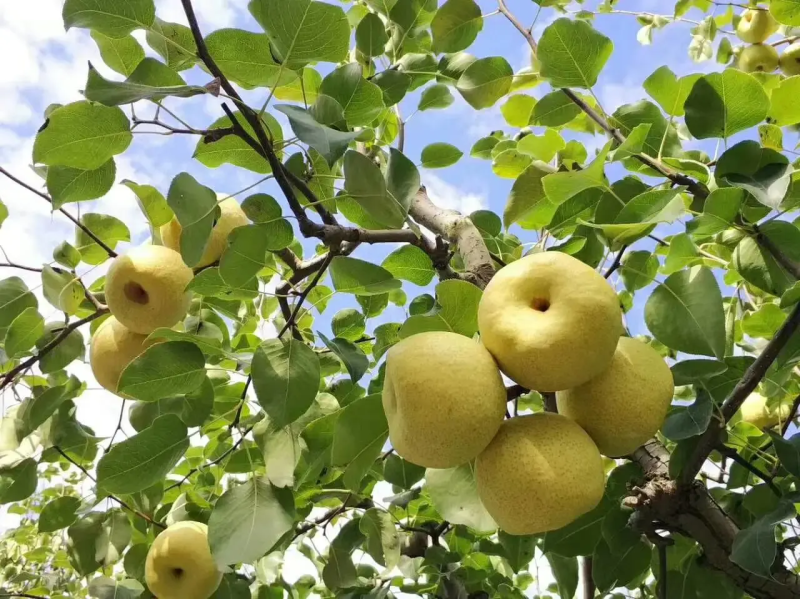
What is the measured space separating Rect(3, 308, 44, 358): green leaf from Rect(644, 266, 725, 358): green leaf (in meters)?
1.14

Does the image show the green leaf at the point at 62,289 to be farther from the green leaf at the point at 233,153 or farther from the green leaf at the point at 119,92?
the green leaf at the point at 119,92

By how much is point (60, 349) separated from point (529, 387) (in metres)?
1.10

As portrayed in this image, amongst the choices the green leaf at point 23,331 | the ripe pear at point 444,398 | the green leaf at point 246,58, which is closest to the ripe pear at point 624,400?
the ripe pear at point 444,398

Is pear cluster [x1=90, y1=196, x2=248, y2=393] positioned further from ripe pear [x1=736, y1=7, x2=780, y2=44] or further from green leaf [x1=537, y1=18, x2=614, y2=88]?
ripe pear [x1=736, y1=7, x2=780, y2=44]

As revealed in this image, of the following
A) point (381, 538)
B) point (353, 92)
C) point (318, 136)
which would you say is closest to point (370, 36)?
point (353, 92)

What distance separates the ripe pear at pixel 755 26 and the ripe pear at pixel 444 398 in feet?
6.73

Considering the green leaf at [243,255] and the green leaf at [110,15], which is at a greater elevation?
the green leaf at [110,15]

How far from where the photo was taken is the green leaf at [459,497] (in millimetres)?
992

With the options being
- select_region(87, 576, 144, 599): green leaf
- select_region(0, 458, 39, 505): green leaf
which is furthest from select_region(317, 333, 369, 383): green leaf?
select_region(0, 458, 39, 505): green leaf

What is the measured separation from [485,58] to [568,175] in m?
0.56

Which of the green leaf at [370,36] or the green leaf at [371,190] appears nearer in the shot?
the green leaf at [371,190]

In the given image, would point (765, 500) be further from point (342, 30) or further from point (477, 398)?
point (342, 30)

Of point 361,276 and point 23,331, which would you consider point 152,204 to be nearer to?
point 23,331

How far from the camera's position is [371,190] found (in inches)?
32.4
